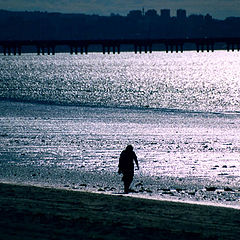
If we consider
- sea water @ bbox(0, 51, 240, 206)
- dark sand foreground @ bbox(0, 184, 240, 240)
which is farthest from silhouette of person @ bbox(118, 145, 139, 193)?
dark sand foreground @ bbox(0, 184, 240, 240)

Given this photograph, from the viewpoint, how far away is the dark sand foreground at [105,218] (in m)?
11.3

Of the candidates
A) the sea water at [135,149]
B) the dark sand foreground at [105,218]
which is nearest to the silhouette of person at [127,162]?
the sea water at [135,149]

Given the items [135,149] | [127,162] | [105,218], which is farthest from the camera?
[135,149]

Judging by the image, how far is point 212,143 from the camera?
34.7 m

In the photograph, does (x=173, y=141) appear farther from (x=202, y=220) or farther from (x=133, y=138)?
(x=202, y=220)

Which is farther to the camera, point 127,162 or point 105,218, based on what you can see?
point 127,162

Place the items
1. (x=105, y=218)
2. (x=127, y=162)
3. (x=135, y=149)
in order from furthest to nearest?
(x=135, y=149), (x=127, y=162), (x=105, y=218)

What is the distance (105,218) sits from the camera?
12.9m

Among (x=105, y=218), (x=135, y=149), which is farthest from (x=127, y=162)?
(x=135, y=149)

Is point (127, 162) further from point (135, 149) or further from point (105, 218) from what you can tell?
point (135, 149)

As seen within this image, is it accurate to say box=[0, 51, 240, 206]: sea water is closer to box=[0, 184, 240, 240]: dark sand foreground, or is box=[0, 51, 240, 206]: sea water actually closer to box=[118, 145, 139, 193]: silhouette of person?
box=[118, 145, 139, 193]: silhouette of person

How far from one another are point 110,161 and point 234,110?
117 feet

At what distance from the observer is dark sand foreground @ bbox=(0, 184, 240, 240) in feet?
36.9

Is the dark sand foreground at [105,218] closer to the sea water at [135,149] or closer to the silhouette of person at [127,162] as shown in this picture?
the silhouette of person at [127,162]
